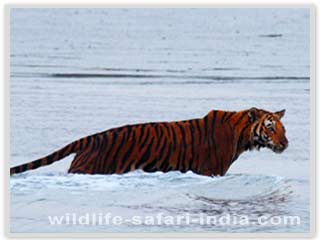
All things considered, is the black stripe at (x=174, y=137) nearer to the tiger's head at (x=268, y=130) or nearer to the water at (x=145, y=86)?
the water at (x=145, y=86)

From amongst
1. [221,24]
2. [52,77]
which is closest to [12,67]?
[52,77]

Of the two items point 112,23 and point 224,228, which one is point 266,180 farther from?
point 112,23

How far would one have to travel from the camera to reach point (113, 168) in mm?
5516

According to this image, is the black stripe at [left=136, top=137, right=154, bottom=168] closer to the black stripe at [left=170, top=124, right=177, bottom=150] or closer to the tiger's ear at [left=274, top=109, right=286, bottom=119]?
the black stripe at [left=170, top=124, right=177, bottom=150]

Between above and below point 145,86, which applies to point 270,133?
below

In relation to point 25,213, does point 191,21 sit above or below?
above

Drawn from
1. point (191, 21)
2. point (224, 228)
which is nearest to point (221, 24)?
point (191, 21)

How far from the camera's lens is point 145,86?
550 centimetres

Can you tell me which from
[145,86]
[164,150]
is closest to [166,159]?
[164,150]

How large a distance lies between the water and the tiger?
16 mm

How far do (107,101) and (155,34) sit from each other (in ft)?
0.58

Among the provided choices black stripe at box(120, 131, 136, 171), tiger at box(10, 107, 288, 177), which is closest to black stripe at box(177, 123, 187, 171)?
tiger at box(10, 107, 288, 177)

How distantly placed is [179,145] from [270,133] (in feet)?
0.65

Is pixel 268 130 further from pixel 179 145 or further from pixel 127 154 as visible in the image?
pixel 127 154
